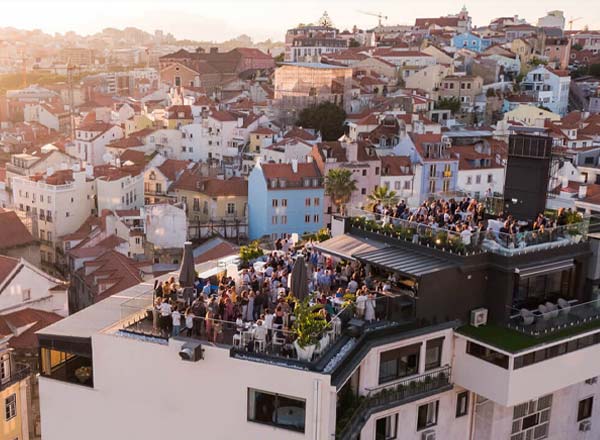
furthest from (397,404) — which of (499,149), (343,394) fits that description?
(499,149)

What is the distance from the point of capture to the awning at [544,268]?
662 inches

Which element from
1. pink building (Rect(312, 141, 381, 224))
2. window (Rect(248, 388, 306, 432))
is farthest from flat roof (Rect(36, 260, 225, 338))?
pink building (Rect(312, 141, 381, 224))

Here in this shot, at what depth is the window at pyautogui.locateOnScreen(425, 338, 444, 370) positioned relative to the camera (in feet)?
53.3

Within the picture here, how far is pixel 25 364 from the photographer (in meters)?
27.8

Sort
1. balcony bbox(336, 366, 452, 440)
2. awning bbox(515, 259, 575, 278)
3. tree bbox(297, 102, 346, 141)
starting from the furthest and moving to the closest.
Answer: tree bbox(297, 102, 346, 141) < awning bbox(515, 259, 575, 278) < balcony bbox(336, 366, 452, 440)

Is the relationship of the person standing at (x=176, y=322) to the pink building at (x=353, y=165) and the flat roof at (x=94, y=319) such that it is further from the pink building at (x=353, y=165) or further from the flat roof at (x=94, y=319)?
the pink building at (x=353, y=165)

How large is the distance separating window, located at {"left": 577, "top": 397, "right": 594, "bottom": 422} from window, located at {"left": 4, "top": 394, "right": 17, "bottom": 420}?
1819 cm

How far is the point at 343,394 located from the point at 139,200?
44471mm

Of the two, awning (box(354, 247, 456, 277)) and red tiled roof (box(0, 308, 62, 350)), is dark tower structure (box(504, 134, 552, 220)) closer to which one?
awning (box(354, 247, 456, 277))

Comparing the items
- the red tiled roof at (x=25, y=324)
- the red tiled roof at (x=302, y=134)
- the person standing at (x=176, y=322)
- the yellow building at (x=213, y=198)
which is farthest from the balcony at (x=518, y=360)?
the red tiled roof at (x=302, y=134)

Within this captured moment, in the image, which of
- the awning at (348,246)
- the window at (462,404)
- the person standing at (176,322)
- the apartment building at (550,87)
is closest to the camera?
the person standing at (176,322)

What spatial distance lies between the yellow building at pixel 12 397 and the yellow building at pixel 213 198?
28.1 meters

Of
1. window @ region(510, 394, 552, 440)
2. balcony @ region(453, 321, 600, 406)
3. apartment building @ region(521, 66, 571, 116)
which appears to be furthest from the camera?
apartment building @ region(521, 66, 571, 116)

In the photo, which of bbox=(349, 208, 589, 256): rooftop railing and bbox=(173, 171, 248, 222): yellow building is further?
bbox=(173, 171, 248, 222): yellow building
